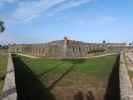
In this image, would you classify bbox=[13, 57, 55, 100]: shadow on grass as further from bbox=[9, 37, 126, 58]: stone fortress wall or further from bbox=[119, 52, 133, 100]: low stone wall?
bbox=[9, 37, 126, 58]: stone fortress wall

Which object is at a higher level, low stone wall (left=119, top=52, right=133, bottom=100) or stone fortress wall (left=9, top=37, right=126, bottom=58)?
stone fortress wall (left=9, top=37, right=126, bottom=58)

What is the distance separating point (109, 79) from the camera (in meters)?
13.8

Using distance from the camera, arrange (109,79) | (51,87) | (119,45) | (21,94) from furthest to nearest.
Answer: (119,45) < (109,79) < (51,87) < (21,94)

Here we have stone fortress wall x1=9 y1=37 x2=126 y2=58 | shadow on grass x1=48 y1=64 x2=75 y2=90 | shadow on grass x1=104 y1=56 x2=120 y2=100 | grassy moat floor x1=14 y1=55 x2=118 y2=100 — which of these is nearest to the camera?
shadow on grass x1=104 y1=56 x2=120 y2=100

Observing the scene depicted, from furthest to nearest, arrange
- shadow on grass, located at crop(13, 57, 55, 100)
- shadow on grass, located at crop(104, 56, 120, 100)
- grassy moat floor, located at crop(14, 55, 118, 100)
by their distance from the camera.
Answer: grassy moat floor, located at crop(14, 55, 118, 100)
shadow on grass, located at crop(13, 57, 55, 100)
shadow on grass, located at crop(104, 56, 120, 100)

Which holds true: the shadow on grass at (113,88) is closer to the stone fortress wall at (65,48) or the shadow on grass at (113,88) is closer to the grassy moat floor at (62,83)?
the grassy moat floor at (62,83)

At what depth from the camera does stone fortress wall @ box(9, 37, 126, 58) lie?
25.8 m

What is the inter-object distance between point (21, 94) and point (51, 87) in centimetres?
150

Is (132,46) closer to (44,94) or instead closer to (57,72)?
(57,72)

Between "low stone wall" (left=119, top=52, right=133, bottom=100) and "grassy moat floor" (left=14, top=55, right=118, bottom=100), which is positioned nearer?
"low stone wall" (left=119, top=52, right=133, bottom=100)

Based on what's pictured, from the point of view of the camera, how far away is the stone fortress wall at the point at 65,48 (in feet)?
84.6

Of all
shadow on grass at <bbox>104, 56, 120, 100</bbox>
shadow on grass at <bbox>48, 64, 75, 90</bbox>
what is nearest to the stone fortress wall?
shadow on grass at <bbox>48, 64, 75, 90</bbox>

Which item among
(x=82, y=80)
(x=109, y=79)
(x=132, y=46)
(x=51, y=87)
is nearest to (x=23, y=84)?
(x=51, y=87)

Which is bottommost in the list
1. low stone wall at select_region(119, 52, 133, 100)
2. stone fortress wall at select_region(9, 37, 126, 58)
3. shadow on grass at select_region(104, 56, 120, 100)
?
shadow on grass at select_region(104, 56, 120, 100)
